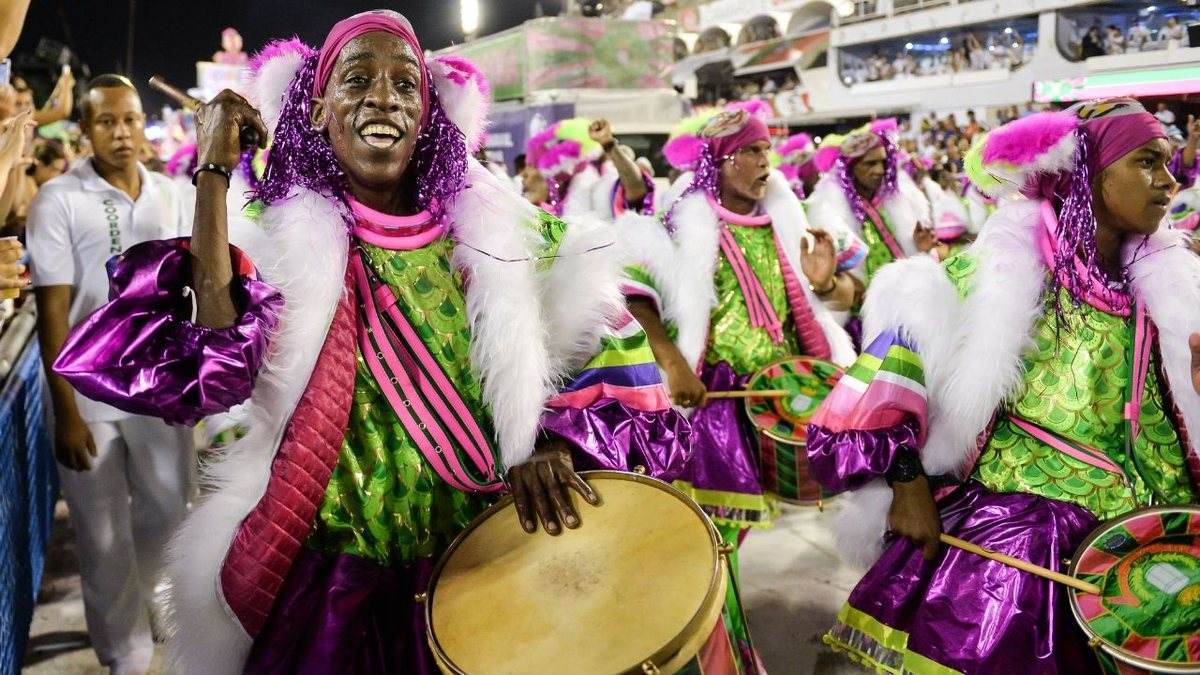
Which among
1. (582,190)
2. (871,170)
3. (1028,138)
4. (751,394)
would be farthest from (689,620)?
(582,190)

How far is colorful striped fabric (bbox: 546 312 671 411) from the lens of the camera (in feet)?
6.52

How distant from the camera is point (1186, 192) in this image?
4906 millimetres

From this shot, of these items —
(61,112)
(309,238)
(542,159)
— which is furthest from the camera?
(542,159)

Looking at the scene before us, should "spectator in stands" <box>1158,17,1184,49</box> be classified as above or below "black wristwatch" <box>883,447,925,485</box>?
above

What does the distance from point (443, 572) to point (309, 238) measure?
0.74 m

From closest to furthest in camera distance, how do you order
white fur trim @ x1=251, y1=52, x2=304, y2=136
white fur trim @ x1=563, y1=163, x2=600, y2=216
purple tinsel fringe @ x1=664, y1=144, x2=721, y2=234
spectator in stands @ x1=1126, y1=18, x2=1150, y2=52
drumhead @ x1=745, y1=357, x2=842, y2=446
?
white fur trim @ x1=251, y1=52, x2=304, y2=136 < drumhead @ x1=745, y1=357, x2=842, y2=446 < spectator in stands @ x1=1126, y1=18, x2=1150, y2=52 < purple tinsel fringe @ x1=664, y1=144, x2=721, y2=234 < white fur trim @ x1=563, y1=163, x2=600, y2=216

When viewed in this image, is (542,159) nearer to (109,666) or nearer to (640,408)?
(109,666)

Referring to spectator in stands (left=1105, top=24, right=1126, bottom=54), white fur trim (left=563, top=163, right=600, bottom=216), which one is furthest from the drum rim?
white fur trim (left=563, top=163, right=600, bottom=216)

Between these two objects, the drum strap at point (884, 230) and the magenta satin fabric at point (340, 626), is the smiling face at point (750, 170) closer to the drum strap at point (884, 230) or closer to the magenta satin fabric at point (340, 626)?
the drum strap at point (884, 230)

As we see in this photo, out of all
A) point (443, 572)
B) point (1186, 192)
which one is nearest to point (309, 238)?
point (443, 572)

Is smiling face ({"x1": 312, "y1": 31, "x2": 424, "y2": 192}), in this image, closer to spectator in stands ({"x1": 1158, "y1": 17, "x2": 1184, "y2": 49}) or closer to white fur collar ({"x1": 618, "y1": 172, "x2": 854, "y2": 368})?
white fur collar ({"x1": 618, "y1": 172, "x2": 854, "y2": 368})

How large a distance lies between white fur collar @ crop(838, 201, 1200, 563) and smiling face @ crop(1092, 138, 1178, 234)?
0.43 ft

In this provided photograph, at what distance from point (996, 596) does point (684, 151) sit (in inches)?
124

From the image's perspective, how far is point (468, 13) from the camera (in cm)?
1650
